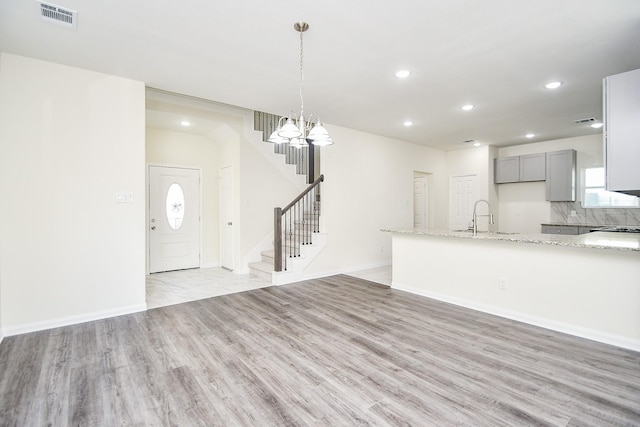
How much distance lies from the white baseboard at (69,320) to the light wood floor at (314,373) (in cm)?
12

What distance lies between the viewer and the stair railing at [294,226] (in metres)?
5.09

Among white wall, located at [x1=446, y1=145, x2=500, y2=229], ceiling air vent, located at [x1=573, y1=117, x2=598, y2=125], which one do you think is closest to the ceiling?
ceiling air vent, located at [x1=573, y1=117, x2=598, y2=125]

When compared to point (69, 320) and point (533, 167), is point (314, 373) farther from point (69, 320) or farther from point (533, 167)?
point (533, 167)

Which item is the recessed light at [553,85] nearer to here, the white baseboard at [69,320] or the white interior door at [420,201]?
the white interior door at [420,201]

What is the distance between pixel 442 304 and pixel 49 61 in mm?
5317

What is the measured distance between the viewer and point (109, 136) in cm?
358

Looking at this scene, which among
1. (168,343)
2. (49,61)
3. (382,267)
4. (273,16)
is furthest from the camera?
(382,267)

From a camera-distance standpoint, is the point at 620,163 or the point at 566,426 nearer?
the point at 566,426

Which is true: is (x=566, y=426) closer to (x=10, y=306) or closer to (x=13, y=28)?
(x=10, y=306)

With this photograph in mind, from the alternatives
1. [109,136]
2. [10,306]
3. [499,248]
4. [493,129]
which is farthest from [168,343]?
[493,129]

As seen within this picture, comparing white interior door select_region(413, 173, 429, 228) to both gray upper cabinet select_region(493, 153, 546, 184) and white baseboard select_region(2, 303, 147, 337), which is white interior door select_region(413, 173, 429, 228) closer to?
gray upper cabinet select_region(493, 153, 546, 184)

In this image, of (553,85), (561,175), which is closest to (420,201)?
(561,175)

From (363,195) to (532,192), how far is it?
13.4 feet

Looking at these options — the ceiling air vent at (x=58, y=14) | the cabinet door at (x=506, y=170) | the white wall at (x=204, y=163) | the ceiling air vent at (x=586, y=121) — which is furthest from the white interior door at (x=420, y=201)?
the ceiling air vent at (x=58, y=14)
